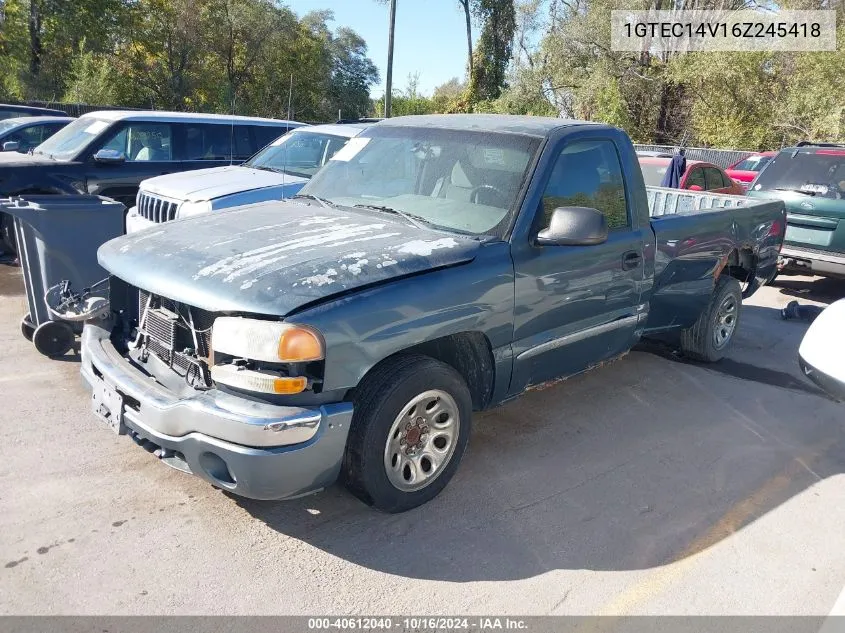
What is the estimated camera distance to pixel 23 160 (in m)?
8.02

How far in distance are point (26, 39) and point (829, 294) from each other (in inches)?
1130

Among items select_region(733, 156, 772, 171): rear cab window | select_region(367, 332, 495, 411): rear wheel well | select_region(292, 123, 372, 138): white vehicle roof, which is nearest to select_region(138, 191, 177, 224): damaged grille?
select_region(292, 123, 372, 138): white vehicle roof

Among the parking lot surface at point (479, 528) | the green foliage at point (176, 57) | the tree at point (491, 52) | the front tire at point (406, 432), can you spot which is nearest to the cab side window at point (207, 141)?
the parking lot surface at point (479, 528)

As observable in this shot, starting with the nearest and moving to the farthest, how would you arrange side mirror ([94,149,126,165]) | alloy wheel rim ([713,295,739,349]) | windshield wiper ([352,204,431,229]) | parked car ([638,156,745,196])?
windshield wiper ([352,204,431,229])
alloy wheel rim ([713,295,739,349])
side mirror ([94,149,126,165])
parked car ([638,156,745,196])

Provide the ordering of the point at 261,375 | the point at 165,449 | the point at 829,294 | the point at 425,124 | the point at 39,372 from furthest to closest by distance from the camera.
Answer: the point at 829,294, the point at 39,372, the point at 425,124, the point at 165,449, the point at 261,375

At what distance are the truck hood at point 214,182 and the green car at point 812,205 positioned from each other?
619 cm

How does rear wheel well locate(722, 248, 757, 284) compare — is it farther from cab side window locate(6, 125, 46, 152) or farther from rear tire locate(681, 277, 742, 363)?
cab side window locate(6, 125, 46, 152)

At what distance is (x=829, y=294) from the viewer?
9484 mm

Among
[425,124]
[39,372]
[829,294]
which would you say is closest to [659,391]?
[425,124]

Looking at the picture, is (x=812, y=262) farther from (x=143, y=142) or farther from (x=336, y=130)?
(x=143, y=142)

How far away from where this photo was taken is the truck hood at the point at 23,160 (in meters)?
7.73

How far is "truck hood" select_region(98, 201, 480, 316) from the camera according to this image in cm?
297

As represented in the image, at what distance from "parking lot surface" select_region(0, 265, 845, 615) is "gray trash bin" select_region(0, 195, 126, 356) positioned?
17.6 inches

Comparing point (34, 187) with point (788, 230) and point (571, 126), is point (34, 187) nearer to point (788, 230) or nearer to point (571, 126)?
point (571, 126)
